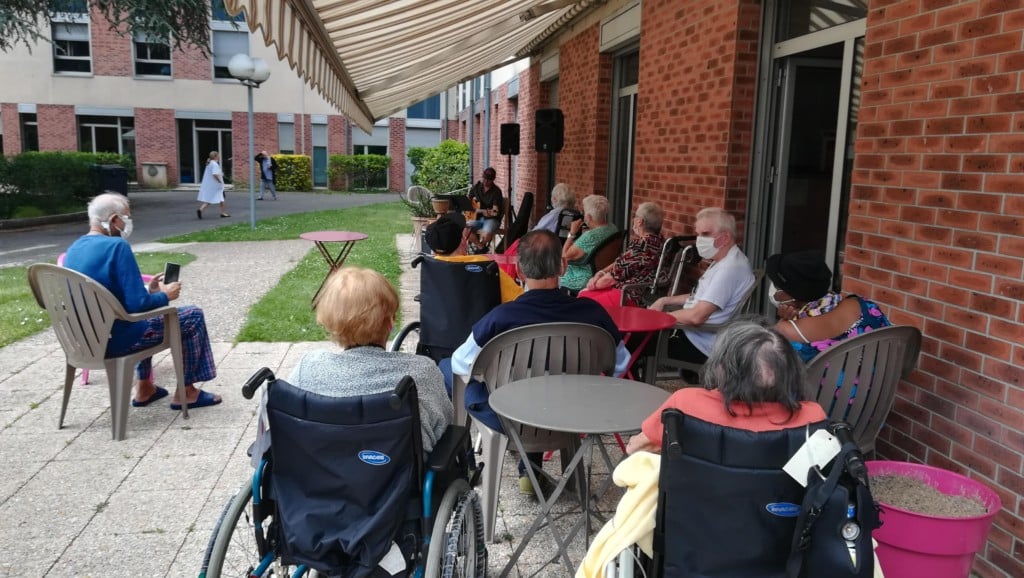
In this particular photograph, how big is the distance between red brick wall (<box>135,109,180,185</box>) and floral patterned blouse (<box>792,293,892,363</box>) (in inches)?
1133

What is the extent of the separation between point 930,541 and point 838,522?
0.57m

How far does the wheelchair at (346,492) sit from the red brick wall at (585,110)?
685cm

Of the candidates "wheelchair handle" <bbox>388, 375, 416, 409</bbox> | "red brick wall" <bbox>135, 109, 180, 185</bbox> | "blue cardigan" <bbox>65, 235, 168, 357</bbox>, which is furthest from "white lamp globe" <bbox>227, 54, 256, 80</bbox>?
"red brick wall" <bbox>135, 109, 180, 185</bbox>

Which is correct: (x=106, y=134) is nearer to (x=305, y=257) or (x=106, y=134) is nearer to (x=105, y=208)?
(x=305, y=257)

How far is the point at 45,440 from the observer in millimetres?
3928

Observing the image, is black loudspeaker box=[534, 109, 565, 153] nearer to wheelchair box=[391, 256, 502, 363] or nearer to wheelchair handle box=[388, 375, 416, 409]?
wheelchair box=[391, 256, 502, 363]

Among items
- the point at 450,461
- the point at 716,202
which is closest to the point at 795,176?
the point at 716,202

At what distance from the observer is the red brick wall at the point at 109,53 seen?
27.0 metres

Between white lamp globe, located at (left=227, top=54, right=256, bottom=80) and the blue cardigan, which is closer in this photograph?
the blue cardigan

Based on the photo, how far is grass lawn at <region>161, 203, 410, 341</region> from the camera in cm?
641

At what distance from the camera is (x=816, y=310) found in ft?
9.53

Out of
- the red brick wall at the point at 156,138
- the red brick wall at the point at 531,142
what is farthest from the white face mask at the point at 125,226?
the red brick wall at the point at 156,138

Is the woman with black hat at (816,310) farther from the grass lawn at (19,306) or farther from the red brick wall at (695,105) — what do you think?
the grass lawn at (19,306)

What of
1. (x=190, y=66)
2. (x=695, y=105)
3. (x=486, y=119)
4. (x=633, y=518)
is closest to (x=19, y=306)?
(x=695, y=105)
